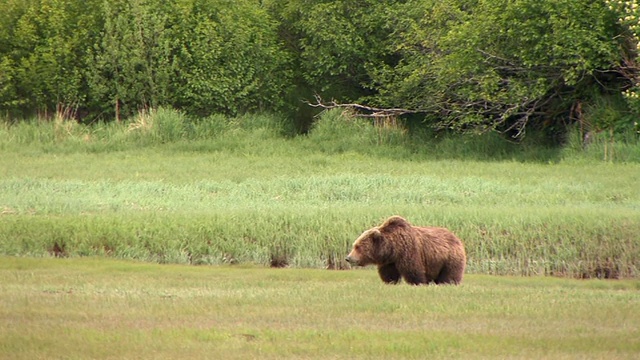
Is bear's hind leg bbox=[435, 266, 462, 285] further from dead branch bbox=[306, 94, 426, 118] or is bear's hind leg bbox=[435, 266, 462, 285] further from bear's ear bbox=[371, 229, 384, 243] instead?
dead branch bbox=[306, 94, 426, 118]

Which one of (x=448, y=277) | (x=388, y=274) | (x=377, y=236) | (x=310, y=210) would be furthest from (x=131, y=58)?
(x=377, y=236)

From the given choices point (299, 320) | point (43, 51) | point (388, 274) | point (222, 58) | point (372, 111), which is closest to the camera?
point (299, 320)

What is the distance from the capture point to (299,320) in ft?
34.7

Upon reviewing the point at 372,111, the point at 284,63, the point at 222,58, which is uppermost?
the point at 222,58

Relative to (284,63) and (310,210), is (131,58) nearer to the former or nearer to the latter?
(284,63)

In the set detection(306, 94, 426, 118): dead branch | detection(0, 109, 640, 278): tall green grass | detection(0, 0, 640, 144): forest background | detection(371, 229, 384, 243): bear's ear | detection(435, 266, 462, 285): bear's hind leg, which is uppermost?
detection(0, 0, 640, 144): forest background

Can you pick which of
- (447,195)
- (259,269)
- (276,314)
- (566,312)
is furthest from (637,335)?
(447,195)

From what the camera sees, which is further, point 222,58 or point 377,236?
point 222,58

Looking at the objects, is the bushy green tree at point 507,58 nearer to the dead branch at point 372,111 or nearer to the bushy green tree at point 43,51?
the dead branch at point 372,111

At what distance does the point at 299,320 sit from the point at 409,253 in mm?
3542

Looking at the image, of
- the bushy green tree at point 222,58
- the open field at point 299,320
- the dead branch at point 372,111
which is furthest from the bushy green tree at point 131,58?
the open field at point 299,320

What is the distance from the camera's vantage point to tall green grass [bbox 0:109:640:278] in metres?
17.9

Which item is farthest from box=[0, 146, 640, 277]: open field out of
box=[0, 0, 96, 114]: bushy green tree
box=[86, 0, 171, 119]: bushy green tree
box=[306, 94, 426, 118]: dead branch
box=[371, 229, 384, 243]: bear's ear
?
box=[0, 0, 96, 114]: bushy green tree

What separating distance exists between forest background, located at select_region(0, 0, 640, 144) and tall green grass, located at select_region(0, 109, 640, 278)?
1.55 meters
